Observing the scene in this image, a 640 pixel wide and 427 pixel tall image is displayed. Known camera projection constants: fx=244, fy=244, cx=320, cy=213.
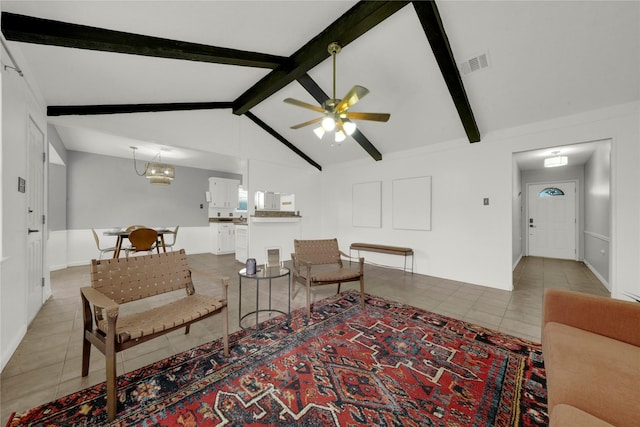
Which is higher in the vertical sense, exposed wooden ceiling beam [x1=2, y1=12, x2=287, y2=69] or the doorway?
exposed wooden ceiling beam [x1=2, y1=12, x2=287, y2=69]

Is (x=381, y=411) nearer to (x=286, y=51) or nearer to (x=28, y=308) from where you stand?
(x=28, y=308)

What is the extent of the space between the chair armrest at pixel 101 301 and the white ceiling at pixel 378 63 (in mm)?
2347

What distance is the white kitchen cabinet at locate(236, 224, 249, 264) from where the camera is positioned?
18.8ft

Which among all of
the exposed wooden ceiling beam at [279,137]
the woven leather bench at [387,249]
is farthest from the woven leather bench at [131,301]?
the exposed wooden ceiling beam at [279,137]

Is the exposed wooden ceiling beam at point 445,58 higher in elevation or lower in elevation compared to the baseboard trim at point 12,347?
higher

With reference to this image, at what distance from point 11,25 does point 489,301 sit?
585cm

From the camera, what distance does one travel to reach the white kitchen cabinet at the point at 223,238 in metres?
6.97

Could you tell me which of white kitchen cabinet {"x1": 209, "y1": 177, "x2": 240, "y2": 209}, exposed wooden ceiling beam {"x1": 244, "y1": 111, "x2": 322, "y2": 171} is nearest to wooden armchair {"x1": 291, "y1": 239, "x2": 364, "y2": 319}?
exposed wooden ceiling beam {"x1": 244, "y1": 111, "x2": 322, "y2": 171}

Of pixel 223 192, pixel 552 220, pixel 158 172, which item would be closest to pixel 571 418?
pixel 158 172

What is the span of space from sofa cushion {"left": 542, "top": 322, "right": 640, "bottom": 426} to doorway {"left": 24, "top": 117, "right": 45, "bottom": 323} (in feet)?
14.5

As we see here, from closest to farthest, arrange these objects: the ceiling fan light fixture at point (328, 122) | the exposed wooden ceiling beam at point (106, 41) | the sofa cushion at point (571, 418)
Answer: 1. the sofa cushion at point (571, 418)
2. the exposed wooden ceiling beam at point (106, 41)
3. the ceiling fan light fixture at point (328, 122)

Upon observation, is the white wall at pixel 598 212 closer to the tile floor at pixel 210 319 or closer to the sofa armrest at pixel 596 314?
→ the tile floor at pixel 210 319

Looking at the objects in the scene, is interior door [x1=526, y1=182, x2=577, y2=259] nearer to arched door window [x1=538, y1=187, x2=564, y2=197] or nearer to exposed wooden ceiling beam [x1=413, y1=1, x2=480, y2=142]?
arched door window [x1=538, y1=187, x2=564, y2=197]

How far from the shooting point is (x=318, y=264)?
11.6 feet
